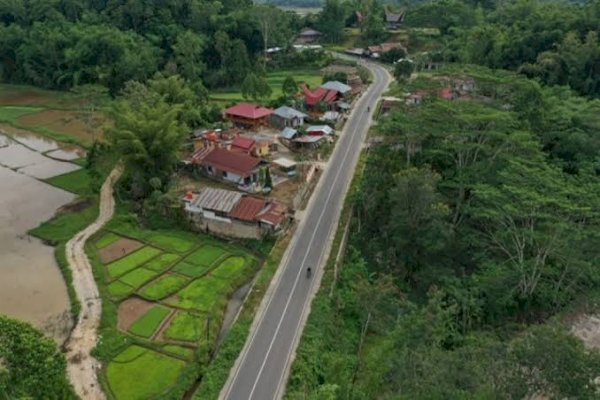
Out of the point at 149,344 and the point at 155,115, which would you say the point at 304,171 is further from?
the point at 149,344

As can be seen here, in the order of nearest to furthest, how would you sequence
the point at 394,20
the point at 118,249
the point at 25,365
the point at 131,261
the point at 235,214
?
the point at 25,365, the point at 131,261, the point at 118,249, the point at 235,214, the point at 394,20

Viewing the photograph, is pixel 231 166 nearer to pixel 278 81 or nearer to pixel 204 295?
pixel 204 295

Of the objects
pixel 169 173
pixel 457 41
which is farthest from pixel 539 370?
pixel 457 41

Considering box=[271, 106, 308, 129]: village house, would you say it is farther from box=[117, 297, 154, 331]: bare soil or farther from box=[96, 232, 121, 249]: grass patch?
box=[117, 297, 154, 331]: bare soil

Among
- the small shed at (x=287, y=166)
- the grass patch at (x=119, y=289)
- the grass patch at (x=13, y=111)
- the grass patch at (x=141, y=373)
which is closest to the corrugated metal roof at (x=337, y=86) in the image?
the small shed at (x=287, y=166)

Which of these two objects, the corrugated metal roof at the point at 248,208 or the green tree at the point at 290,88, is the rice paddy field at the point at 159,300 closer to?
the corrugated metal roof at the point at 248,208

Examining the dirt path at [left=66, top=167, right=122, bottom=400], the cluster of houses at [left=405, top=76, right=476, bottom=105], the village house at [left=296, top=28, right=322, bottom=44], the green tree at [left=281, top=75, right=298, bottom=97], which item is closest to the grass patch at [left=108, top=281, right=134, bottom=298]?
the dirt path at [left=66, top=167, right=122, bottom=400]

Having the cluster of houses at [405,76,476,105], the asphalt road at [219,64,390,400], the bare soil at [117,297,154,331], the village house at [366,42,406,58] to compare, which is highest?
the cluster of houses at [405,76,476,105]

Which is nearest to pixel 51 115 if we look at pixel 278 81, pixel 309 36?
pixel 278 81
